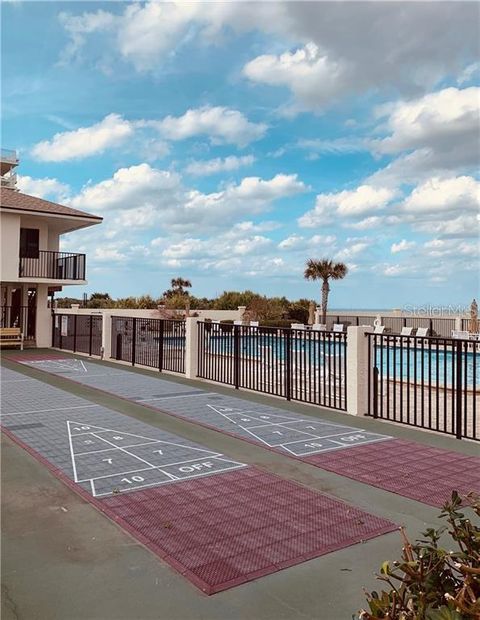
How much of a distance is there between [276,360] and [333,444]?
422 cm

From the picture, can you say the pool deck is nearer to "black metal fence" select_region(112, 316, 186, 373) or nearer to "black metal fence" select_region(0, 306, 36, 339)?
"black metal fence" select_region(112, 316, 186, 373)

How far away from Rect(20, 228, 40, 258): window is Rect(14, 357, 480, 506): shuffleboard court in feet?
44.8

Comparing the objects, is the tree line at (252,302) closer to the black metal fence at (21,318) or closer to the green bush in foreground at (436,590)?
the black metal fence at (21,318)

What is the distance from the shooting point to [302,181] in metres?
25.9

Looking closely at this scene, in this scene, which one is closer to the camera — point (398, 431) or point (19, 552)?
point (19, 552)

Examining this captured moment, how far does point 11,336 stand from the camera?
70.9 feet

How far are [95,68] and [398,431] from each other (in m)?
12.7

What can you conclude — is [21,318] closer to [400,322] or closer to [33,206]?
[33,206]

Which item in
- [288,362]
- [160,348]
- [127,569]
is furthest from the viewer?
[160,348]

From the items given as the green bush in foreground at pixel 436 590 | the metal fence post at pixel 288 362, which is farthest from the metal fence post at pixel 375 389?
the green bush in foreground at pixel 436 590

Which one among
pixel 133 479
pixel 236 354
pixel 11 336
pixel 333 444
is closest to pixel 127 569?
Result: pixel 133 479

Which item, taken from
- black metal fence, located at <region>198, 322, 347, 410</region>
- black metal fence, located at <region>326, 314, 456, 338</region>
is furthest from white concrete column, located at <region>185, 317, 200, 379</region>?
black metal fence, located at <region>326, 314, 456, 338</region>

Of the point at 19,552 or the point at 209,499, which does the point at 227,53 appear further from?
the point at 19,552

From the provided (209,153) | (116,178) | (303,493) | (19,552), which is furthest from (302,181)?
(19,552)
